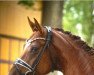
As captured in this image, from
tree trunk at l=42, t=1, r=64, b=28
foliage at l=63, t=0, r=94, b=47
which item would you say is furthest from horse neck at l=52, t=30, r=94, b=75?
foliage at l=63, t=0, r=94, b=47

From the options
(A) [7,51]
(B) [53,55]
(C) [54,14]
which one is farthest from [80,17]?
(B) [53,55]

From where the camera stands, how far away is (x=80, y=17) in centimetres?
1588

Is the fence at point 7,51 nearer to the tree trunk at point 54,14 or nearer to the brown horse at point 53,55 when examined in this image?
the tree trunk at point 54,14

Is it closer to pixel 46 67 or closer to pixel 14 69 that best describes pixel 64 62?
pixel 46 67

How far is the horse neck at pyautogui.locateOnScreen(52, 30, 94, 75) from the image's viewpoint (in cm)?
520

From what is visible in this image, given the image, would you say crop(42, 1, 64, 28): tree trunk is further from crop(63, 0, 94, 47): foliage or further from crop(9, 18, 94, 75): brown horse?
crop(9, 18, 94, 75): brown horse

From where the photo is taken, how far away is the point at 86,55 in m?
5.26

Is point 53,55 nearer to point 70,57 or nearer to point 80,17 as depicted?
point 70,57

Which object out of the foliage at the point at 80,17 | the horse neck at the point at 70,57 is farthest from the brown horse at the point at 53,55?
the foliage at the point at 80,17

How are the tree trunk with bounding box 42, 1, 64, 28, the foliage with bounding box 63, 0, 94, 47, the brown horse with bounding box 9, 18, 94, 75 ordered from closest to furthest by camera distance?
the brown horse with bounding box 9, 18, 94, 75, the tree trunk with bounding box 42, 1, 64, 28, the foliage with bounding box 63, 0, 94, 47

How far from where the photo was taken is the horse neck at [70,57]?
5195 mm

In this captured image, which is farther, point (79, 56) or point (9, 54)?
point (9, 54)

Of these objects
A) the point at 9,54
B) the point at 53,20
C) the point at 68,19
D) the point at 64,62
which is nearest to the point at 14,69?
the point at 64,62

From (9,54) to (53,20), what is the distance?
1.59 meters
